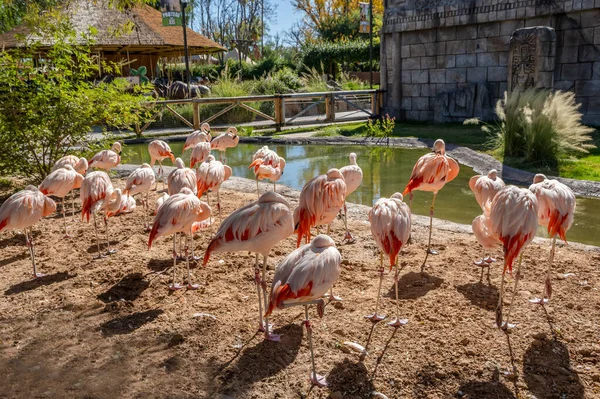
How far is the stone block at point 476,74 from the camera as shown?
15266 millimetres

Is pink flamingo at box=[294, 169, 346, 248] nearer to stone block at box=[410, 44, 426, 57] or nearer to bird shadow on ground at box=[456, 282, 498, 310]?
bird shadow on ground at box=[456, 282, 498, 310]

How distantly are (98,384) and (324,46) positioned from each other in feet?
105

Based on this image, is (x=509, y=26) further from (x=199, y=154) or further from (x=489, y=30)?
(x=199, y=154)

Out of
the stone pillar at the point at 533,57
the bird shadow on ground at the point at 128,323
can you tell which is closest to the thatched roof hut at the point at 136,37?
the stone pillar at the point at 533,57

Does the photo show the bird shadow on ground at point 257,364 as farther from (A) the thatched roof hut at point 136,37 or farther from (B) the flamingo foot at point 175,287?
(A) the thatched roof hut at point 136,37

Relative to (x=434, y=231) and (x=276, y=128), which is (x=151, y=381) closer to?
(x=434, y=231)

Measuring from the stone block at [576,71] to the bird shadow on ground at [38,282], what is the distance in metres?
12.7

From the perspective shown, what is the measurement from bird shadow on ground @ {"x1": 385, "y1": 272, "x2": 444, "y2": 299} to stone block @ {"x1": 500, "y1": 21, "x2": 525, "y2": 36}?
39.5ft

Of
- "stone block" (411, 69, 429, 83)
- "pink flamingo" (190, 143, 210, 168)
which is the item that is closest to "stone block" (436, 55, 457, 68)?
"stone block" (411, 69, 429, 83)

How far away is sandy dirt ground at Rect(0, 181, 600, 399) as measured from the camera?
301cm

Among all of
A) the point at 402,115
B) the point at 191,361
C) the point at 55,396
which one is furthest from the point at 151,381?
the point at 402,115

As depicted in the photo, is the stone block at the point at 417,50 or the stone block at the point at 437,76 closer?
the stone block at the point at 437,76

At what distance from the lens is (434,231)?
565 cm

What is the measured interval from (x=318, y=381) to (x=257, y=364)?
43 cm
